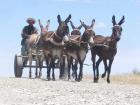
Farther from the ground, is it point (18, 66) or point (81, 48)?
point (81, 48)

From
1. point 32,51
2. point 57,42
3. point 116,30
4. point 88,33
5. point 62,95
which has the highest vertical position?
point 116,30

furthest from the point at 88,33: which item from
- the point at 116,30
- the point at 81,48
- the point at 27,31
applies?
the point at 27,31

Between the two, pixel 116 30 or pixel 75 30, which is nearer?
pixel 116 30

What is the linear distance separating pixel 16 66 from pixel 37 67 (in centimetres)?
121

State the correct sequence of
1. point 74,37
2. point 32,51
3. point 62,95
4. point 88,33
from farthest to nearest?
point 32,51
point 74,37
point 88,33
point 62,95

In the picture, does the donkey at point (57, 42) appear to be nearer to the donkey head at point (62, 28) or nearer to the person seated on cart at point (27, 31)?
the donkey head at point (62, 28)

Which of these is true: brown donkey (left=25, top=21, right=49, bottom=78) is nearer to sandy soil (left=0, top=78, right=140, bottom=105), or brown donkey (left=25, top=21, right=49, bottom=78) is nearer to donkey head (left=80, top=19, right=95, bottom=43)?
donkey head (left=80, top=19, right=95, bottom=43)

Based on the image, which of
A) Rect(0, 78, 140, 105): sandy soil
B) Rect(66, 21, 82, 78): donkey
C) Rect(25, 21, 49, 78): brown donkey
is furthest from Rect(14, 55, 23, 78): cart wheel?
Rect(0, 78, 140, 105): sandy soil

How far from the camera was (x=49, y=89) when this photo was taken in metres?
21.0

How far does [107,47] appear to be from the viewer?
27.7 metres

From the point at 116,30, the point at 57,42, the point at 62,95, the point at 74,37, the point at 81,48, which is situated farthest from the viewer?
the point at 74,37

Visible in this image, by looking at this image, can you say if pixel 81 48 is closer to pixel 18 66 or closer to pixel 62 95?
pixel 18 66

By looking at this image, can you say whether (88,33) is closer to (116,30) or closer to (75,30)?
(116,30)

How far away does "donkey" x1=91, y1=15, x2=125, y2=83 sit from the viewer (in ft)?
89.0
